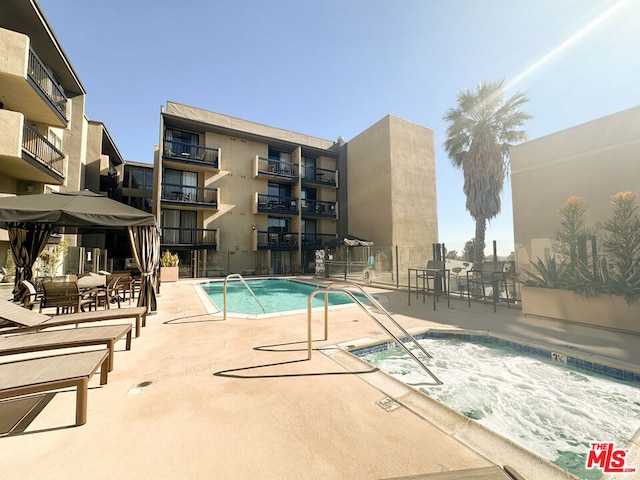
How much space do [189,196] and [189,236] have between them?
2767mm

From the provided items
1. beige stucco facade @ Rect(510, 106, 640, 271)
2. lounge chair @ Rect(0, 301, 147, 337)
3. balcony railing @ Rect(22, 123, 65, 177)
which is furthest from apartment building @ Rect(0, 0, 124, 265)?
beige stucco facade @ Rect(510, 106, 640, 271)

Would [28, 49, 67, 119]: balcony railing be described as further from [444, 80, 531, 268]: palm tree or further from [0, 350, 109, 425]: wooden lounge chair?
[444, 80, 531, 268]: palm tree

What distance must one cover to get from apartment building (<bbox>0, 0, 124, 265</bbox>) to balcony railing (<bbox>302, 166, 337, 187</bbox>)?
14.2 m

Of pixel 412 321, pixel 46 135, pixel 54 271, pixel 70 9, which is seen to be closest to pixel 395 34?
pixel 412 321

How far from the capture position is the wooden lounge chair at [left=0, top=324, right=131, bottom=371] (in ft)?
8.66

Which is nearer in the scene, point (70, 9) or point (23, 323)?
point (23, 323)

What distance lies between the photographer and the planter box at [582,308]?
4613mm

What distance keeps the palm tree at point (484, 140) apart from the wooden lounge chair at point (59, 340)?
47.0ft

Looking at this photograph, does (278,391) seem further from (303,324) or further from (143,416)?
(303,324)

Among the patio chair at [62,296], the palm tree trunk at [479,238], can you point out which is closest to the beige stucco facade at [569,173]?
the palm tree trunk at [479,238]

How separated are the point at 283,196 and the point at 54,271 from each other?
14278 millimetres

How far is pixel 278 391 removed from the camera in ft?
8.64

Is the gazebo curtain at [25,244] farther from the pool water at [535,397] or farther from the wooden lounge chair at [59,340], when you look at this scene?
the pool water at [535,397]

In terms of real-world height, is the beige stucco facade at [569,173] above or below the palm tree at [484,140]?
below
